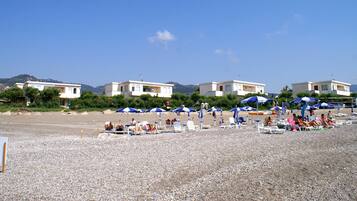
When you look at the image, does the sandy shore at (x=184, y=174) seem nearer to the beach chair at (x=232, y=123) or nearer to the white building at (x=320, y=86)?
the beach chair at (x=232, y=123)

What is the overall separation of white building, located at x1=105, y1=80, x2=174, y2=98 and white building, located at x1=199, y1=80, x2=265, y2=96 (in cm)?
971

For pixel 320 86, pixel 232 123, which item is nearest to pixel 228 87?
pixel 320 86

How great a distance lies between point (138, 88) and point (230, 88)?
2225 centimetres

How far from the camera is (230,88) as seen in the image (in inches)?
3115

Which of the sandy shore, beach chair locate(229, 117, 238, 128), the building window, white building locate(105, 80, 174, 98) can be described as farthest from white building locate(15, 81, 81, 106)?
the sandy shore

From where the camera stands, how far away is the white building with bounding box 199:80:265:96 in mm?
77438

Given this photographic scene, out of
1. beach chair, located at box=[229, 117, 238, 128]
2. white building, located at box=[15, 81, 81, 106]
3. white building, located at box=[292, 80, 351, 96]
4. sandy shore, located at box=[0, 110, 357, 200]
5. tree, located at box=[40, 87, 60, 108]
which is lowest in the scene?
sandy shore, located at box=[0, 110, 357, 200]

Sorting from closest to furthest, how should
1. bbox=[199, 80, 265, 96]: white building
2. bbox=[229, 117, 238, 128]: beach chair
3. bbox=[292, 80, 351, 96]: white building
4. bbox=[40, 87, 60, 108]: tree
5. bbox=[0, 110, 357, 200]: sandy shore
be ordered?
1. bbox=[0, 110, 357, 200]: sandy shore
2. bbox=[229, 117, 238, 128]: beach chair
3. bbox=[40, 87, 60, 108]: tree
4. bbox=[199, 80, 265, 96]: white building
5. bbox=[292, 80, 351, 96]: white building

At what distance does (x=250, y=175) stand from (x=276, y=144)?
546cm

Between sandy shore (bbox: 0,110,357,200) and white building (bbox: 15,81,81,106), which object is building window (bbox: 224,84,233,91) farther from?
sandy shore (bbox: 0,110,357,200)

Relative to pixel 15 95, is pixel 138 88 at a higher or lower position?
higher

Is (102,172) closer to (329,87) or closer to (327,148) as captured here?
(327,148)

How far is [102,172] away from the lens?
24.1 ft

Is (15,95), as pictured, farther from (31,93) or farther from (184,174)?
(184,174)
